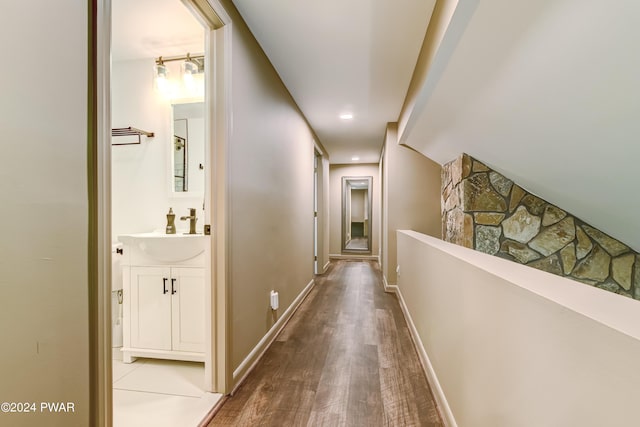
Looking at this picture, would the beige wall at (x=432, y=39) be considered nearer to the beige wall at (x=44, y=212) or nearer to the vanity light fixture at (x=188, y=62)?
the beige wall at (x=44, y=212)

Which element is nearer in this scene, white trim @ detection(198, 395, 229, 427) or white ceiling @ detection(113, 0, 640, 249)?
white ceiling @ detection(113, 0, 640, 249)

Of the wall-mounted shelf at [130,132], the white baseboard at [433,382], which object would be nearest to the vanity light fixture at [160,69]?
the wall-mounted shelf at [130,132]

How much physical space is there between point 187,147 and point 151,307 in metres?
1.37

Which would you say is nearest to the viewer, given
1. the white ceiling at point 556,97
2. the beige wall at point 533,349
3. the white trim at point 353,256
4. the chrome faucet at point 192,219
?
the beige wall at point 533,349

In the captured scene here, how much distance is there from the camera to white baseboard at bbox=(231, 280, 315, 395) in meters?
1.78

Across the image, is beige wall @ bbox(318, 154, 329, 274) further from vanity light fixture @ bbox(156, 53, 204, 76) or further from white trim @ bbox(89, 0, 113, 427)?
white trim @ bbox(89, 0, 113, 427)

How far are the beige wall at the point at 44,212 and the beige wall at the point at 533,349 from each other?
122cm

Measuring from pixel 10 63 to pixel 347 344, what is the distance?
2.46m

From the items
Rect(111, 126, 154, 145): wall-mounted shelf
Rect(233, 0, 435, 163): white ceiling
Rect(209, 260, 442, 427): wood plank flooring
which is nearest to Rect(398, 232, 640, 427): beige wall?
Rect(209, 260, 442, 427): wood plank flooring

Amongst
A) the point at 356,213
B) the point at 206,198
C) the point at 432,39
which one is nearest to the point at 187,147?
the point at 206,198

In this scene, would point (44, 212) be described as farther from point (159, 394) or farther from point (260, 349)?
point (260, 349)

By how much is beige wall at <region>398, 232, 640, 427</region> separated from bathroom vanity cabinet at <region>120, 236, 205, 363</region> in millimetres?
1630

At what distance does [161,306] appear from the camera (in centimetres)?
201

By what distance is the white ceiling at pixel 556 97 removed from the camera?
103cm
